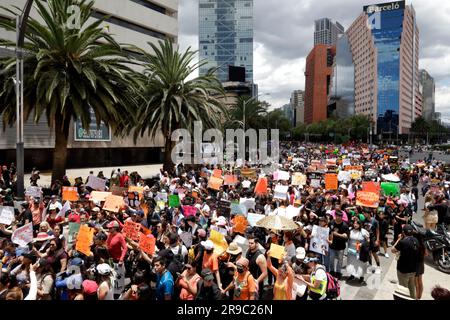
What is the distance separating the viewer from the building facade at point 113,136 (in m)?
27.6

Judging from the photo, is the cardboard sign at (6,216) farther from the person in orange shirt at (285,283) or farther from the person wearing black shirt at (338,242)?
the person wearing black shirt at (338,242)

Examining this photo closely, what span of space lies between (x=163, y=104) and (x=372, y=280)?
18.4 metres

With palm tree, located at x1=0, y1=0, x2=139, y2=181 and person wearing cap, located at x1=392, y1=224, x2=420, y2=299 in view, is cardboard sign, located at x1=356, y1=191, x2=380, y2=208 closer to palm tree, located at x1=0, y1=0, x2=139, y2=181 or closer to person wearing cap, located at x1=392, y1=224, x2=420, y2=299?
person wearing cap, located at x1=392, y1=224, x2=420, y2=299

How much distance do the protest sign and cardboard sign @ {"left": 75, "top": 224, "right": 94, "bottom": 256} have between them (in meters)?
4.47

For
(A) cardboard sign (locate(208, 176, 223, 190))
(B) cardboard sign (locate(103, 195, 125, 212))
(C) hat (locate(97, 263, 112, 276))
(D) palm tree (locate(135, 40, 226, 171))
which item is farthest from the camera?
(D) palm tree (locate(135, 40, 226, 171))

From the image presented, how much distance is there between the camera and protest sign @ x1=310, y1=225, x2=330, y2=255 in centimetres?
778

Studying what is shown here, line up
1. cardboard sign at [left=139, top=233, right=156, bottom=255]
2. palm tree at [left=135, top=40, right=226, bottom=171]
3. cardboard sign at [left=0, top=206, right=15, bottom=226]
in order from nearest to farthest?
cardboard sign at [left=139, top=233, right=156, bottom=255], cardboard sign at [left=0, top=206, right=15, bottom=226], palm tree at [left=135, top=40, right=226, bottom=171]

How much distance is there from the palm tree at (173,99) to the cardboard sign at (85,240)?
17.0 metres

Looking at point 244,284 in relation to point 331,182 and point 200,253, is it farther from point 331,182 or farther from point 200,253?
point 331,182

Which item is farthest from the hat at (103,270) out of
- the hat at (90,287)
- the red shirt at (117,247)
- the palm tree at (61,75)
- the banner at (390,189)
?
the palm tree at (61,75)

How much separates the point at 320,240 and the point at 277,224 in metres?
0.94

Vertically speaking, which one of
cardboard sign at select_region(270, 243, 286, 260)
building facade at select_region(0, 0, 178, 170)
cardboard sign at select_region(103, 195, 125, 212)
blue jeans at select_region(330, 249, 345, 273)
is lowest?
blue jeans at select_region(330, 249, 345, 273)

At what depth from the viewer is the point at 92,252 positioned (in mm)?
6949

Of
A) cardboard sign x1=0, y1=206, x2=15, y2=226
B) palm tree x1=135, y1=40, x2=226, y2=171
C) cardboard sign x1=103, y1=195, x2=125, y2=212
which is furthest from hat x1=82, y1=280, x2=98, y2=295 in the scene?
palm tree x1=135, y1=40, x2=226, y2=171
